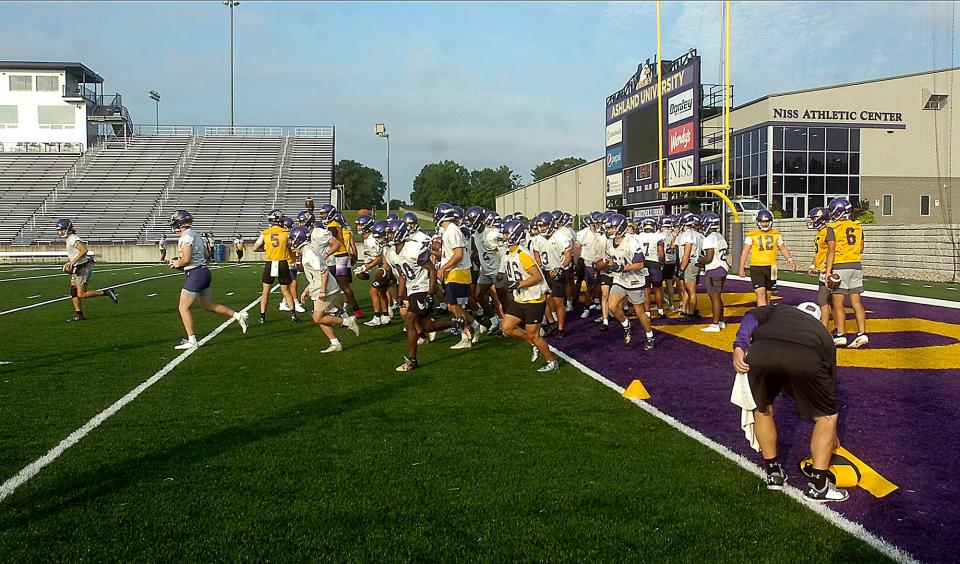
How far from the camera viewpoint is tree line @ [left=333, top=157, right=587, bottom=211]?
108 metres

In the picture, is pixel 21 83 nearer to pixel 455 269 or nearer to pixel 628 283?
pixel 455 269

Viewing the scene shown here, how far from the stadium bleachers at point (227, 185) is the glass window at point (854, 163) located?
3238cm

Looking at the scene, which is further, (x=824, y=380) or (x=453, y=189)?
(x=453, y=189)

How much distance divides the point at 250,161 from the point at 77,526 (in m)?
50.8

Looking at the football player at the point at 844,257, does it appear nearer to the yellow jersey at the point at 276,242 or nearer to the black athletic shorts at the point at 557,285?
the black athletic shorts at the point at 557,285

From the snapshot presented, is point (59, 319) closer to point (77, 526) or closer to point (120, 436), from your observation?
point (120, 436)

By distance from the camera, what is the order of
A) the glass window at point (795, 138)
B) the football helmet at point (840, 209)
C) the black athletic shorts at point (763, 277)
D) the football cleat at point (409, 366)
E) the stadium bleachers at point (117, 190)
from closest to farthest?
the football cleat at point (409, 366) < the football helmet at point (840, 209) < the black athletic shorts at point (763, 277) < the glass window at point (795, 138) < the stadium bleachers at point (117, 190)

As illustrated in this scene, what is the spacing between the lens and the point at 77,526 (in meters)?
3.91

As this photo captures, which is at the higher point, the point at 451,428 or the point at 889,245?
the point at 889,245

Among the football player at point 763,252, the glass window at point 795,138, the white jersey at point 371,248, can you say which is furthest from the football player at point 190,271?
the glass window at point 795,138

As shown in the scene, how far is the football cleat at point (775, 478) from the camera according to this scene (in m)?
4.42

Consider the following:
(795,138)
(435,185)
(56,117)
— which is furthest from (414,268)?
(435,185)

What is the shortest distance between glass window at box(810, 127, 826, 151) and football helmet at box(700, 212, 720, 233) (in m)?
28.6

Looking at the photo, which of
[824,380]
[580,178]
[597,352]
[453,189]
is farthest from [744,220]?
[453,189]
